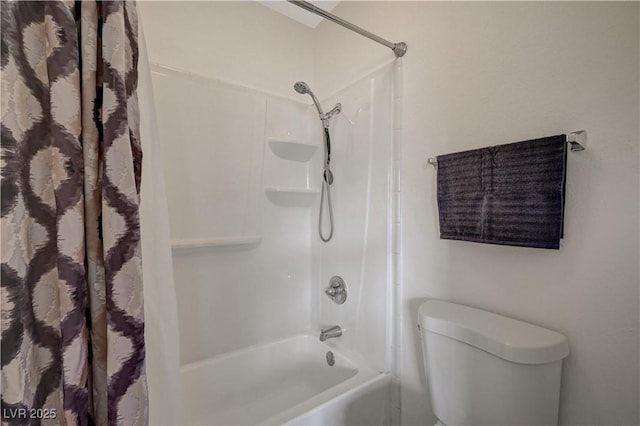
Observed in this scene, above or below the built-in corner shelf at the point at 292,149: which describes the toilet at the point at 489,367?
below

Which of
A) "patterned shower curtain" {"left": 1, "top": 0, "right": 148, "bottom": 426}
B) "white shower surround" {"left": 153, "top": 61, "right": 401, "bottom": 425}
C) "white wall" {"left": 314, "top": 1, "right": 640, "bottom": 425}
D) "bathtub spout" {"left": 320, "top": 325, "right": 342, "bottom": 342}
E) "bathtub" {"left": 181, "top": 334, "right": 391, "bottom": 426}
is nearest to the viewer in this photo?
"patterned shower curtain" {"left": 1, "top": 0, "right": 148, "bottom": 426}

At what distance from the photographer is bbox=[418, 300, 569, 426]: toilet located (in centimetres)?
74

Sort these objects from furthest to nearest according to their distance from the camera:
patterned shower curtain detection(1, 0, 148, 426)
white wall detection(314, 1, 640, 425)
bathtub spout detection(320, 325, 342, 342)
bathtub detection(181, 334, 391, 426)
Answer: bathtub spout detection(320, 325, 342, 342) → bathtub detection(181, 334, 391, 426) → white wall detection(314, 1, 640, 425) → patterned shower curtain detection(1, 0, 148, 426)

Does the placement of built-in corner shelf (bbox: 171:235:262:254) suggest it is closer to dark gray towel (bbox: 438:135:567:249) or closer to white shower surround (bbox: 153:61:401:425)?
white shower surround (bbox: 153:61:401:425)

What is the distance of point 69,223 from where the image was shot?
56 cm

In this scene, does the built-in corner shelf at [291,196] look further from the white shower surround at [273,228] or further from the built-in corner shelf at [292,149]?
the built-in corner shelf at [292,149]

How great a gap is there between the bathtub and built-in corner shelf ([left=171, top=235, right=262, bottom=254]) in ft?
1.98

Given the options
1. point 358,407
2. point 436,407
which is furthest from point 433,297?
point 358,407

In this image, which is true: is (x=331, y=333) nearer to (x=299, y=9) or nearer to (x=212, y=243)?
(x=212, y=243)

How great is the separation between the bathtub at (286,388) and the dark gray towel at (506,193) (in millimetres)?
801

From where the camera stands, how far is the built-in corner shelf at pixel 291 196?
5.46 ft

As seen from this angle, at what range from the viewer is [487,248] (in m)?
0.97

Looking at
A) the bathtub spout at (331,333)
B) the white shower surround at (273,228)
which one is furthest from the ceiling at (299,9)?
the bathtub spout at (331,333)

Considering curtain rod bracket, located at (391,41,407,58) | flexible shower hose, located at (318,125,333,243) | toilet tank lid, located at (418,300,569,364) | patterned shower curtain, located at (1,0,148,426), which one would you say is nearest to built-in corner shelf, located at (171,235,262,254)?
flexible shower hose, located at (318,125,333,243)
